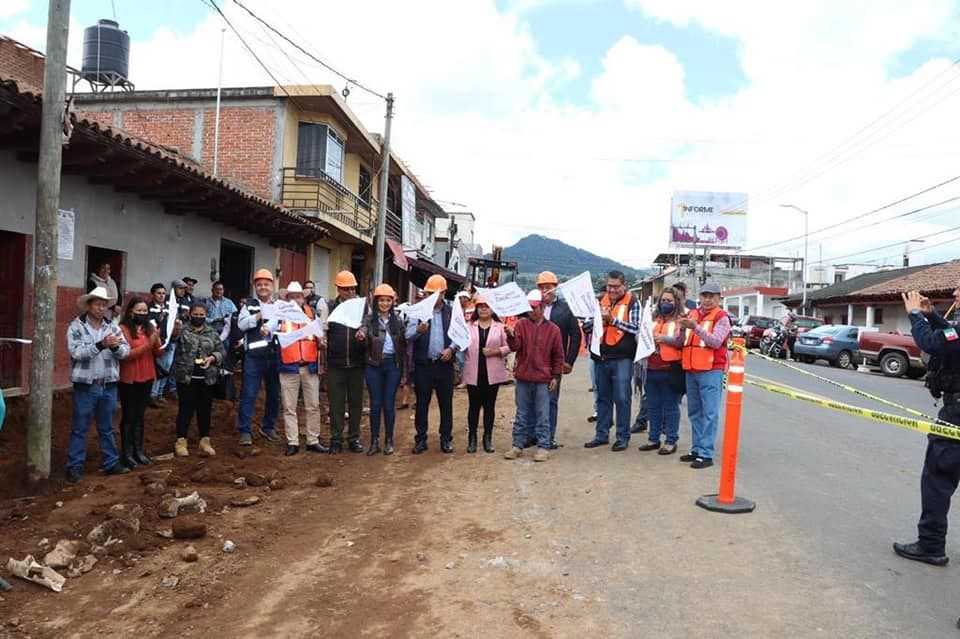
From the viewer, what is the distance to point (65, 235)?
26.9 feet

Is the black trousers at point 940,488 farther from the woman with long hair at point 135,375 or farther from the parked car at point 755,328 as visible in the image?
the parked car at point 755,328

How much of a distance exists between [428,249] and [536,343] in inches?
1109

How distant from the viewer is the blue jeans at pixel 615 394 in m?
7.51

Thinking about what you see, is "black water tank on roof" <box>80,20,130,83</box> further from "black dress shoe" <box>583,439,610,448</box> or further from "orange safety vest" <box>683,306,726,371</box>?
"orange safety vest" <box>683,306,726,371</box>

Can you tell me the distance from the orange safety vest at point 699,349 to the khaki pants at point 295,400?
13.5 feet

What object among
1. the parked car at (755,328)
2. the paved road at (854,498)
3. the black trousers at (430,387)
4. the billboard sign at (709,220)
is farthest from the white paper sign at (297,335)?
the billboard sign at (709,220)

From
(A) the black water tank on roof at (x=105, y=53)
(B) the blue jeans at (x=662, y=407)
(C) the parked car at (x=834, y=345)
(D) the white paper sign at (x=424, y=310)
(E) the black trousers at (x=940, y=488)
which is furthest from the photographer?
(C) the parked car at (x=834, y=345)

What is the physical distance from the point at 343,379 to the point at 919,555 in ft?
18.4

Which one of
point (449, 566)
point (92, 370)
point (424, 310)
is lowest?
point (449, 566)

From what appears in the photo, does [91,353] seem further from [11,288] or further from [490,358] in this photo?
[490,358]

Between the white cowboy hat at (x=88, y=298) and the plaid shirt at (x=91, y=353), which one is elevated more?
the white cowboy hat at (x=88, y=298)

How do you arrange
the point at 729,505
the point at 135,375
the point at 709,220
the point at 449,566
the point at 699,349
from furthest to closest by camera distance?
the point at 709,220, the point at 699,349, the point at 135,375, the point at 729,505, the point at 449,566

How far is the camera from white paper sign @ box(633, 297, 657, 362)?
7.22 metres

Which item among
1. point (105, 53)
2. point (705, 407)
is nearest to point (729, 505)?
point (705, 407)
